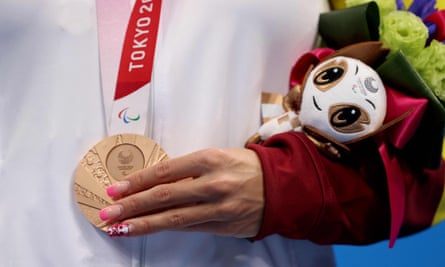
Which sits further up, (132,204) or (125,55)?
(125,55)

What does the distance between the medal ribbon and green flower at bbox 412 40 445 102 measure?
32 cm

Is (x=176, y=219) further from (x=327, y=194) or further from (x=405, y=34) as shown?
(x=405, y=34)

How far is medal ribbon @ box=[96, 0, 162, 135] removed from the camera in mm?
640

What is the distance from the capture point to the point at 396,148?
67cm

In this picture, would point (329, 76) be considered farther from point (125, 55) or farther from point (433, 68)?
point (125, 55)

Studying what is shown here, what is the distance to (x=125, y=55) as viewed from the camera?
64 centimetres

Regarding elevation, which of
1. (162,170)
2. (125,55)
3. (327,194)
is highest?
(125,55)

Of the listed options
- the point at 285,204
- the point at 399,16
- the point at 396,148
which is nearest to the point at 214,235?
the point at 285,204

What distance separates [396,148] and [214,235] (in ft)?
0.80

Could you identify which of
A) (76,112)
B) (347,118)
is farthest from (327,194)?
(76,112)

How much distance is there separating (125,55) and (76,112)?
86 millimetres

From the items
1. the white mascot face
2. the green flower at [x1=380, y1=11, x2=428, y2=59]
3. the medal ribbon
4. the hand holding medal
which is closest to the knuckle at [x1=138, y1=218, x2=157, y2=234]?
the hand holding medal

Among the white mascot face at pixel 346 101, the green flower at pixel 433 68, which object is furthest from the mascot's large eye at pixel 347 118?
the green flower at pixel 433 68

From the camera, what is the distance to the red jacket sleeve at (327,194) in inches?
24.7
